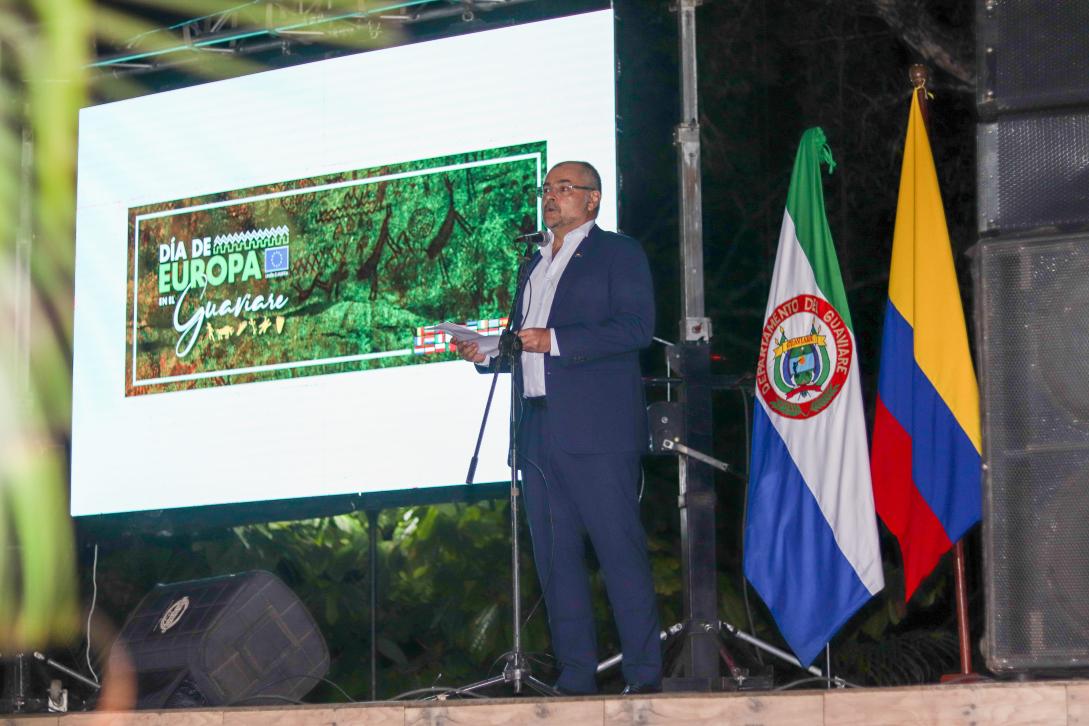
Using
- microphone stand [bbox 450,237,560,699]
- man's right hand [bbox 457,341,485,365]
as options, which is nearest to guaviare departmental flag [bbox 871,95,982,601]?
microphone stand [bbox 450,237,560,699]

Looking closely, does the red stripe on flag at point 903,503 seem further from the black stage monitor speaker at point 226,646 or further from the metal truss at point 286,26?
the metal truss at point 286,26

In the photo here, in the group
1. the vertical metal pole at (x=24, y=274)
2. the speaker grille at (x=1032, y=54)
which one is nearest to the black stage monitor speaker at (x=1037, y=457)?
the speaker grille at (x=1032, y=54)

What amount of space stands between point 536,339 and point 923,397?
A: 130 centimetres

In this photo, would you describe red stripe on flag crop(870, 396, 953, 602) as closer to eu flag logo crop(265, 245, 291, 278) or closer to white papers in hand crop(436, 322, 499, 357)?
white papers in hand crop(436, 322, 499, 357)

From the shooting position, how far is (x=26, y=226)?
5688mm

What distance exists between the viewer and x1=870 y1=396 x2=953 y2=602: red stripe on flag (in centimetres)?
453

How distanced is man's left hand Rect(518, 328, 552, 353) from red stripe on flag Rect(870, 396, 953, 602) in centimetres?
120

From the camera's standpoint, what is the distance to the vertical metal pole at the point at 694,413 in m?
4.31

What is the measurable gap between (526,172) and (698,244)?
829 millimetres

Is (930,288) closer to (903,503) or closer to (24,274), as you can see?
(903,503)

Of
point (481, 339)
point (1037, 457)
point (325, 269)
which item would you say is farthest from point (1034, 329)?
point (325, 269)

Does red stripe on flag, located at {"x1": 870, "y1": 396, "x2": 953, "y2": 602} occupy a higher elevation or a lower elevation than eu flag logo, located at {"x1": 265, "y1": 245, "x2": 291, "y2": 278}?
lower

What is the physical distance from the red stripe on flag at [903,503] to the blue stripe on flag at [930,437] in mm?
22

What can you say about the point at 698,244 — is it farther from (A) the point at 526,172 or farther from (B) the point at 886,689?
(B) the point at 886,689
